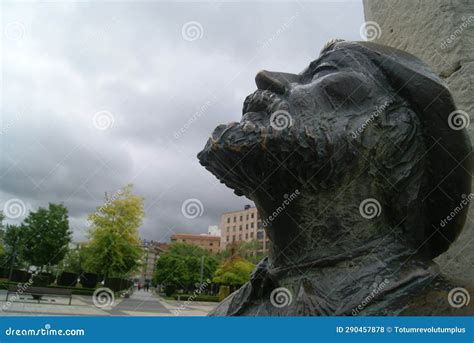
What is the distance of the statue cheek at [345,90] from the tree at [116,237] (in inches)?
901

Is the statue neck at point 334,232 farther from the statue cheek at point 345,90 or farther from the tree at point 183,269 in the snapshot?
the tree at point 183,269

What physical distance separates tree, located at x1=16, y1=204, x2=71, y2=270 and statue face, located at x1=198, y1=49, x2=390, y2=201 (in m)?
31.0

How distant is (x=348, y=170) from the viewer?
6.09ft

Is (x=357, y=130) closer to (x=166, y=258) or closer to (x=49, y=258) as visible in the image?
(x=49, y=258)

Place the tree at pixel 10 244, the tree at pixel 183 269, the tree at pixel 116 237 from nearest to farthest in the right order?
1. the tree at pixel 116 237
2. the tree at pixel 10 244
3. the tree at pixel 183 269

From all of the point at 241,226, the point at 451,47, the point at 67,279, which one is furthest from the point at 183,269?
the point at 451,47

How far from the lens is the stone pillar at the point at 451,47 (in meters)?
2.85

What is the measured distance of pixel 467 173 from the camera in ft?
6.18

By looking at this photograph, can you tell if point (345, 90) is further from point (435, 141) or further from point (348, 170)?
point (435, 141)

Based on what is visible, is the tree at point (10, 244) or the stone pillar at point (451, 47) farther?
the tree at point (10, 244)

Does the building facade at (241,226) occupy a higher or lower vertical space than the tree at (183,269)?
higher

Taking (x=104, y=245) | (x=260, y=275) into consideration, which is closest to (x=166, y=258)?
(x=104, y=245)

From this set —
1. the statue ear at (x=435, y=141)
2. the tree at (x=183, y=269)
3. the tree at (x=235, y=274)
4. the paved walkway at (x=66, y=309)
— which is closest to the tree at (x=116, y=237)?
the paved walkway at (x=66, y=309)

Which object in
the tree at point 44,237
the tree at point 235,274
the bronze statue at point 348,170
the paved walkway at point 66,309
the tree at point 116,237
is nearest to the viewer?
the bronze statue at point 348,170
